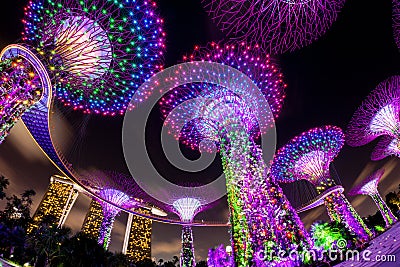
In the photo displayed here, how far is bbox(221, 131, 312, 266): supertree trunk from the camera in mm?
11859

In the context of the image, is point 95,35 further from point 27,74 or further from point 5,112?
point 5,112

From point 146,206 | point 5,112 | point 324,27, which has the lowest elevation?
point 5,112

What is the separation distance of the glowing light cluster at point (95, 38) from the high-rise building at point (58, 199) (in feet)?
111

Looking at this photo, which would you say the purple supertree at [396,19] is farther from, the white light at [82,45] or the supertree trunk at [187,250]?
the supertree trunk at [187,250]

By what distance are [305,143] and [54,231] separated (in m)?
24.1

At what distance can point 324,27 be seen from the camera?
9.22m

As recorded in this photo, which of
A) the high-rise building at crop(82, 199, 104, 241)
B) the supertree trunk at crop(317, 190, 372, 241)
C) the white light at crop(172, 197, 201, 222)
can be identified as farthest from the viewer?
the high-rise building at crop(82, 199, 104, 241)

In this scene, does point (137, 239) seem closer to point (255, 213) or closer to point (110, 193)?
point (110, 193)

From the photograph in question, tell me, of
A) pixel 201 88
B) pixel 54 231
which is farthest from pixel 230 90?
pixel 54 231

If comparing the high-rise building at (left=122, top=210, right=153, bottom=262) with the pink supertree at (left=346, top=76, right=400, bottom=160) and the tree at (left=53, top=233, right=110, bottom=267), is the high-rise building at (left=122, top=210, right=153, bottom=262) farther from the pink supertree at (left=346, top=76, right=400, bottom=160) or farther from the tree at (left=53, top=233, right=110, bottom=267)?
the pink supertree at (left=346, top=76, right=400, bottom=160)

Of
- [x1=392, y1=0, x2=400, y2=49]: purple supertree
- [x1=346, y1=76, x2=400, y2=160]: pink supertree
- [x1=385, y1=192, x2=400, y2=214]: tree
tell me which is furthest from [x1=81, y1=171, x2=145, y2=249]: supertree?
[x1=385, y1=192, x2=400, y2=214]: tree

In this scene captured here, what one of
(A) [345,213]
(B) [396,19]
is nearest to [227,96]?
(B) [396,19]

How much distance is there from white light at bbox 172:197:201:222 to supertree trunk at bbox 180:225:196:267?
3.81 ft

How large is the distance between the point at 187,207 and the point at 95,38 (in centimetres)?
2165
